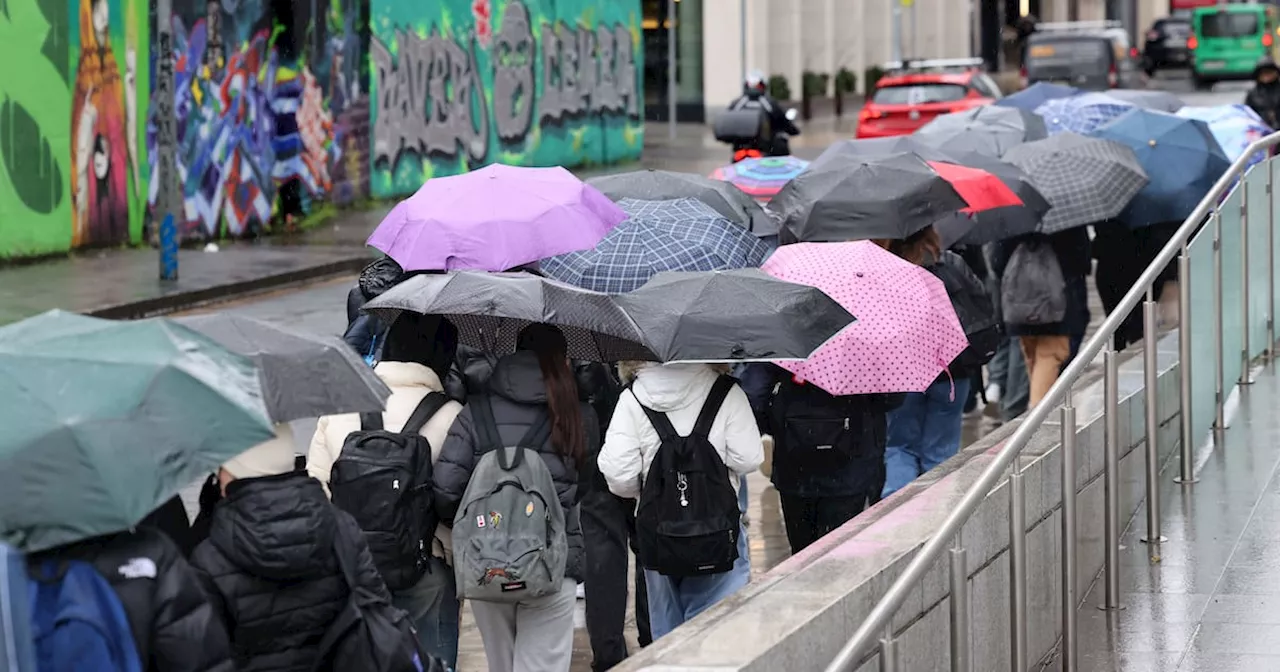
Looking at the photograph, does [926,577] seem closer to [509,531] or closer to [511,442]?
[509,531]

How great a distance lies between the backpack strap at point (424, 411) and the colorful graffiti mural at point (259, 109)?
16587 millimetres

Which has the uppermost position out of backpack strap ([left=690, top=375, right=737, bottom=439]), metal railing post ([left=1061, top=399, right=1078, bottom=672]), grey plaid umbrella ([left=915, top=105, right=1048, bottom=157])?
grey plaid umbrella ([left=915, top=105, right=1048, bottom=157])

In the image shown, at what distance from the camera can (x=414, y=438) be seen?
251 inches

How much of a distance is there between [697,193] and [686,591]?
3257mm

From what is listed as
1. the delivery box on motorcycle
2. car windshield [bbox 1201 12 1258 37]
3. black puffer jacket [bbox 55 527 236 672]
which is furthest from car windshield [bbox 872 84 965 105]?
black puffer jacket [bbox 55 527 236 672]

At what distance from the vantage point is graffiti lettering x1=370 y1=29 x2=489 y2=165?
2852cm

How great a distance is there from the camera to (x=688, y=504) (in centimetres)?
707

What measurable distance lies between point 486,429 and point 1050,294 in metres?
5.53

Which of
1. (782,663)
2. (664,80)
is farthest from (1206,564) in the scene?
(664,80)

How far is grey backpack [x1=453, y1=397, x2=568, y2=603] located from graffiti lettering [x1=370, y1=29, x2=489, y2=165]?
2222cm

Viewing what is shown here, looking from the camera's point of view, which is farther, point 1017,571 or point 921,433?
point 921,433

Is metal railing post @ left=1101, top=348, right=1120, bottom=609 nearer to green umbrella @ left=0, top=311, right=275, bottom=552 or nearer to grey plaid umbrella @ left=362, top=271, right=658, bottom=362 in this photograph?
grey plaid umbrella @ left=362, top=271, right=658, bottom=362

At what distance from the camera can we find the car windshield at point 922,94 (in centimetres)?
3092

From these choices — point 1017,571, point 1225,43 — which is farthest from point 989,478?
point 1225,43
